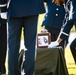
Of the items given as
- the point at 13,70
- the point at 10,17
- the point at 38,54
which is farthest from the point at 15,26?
the point at 38,54

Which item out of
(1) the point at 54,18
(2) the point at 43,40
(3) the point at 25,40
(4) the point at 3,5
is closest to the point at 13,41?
(3) the point at 25,40

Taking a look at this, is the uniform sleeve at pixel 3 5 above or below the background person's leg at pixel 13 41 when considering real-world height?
above

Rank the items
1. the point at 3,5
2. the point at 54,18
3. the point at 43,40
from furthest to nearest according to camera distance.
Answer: the point at 54,18, the point at 43,40, the point at 3,5

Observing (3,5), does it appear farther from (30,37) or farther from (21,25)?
(30,37)

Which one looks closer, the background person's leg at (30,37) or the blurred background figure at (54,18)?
the background person's leg at (30,37)

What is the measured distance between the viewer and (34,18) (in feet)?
17.5

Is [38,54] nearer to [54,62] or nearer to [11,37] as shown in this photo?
[54,62]

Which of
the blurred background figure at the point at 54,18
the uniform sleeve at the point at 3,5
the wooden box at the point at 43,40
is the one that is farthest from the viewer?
the blurred background figure at the point at 54,18

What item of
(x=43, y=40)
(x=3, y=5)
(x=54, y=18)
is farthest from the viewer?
(x=54, y=18)

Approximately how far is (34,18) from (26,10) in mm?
146

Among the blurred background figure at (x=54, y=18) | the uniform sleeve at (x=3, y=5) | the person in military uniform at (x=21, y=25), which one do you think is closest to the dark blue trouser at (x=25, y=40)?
the person in military uniform at (x=21, y=25)

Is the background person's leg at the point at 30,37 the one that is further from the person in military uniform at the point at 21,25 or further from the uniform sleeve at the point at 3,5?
the uniform sleeve at the point at 3,5

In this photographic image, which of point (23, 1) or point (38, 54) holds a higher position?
point (23, 1)

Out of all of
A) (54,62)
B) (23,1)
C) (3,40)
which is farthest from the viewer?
(3,40)
